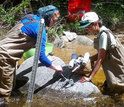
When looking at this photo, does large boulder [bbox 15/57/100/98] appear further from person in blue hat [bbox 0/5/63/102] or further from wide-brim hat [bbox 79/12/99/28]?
wide-brim hat [bbox 79/12/99/28]

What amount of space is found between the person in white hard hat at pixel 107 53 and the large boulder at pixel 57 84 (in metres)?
0.15

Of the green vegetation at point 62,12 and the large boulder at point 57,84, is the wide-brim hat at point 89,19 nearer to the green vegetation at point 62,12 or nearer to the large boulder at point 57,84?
the large boulder at point 57,84

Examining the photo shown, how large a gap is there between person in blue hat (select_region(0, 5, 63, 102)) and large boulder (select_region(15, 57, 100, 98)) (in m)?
0.28

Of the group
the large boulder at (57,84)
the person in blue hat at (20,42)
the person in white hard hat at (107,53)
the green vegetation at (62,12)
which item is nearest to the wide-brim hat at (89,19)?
the person in white hard hat at (107,53)

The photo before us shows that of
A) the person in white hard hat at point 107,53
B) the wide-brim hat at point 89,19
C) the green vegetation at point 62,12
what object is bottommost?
the green vegetation at point 62,12

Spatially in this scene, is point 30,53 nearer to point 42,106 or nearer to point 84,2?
point 42,106

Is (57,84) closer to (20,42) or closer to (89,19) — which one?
(20,42)

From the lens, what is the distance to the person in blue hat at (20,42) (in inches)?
142

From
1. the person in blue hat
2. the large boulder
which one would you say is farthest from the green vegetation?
the person in blue hat

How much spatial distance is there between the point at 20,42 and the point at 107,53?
4.30ft

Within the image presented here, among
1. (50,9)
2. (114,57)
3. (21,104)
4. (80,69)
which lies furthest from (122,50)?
(21,104)

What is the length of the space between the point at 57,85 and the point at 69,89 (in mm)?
216

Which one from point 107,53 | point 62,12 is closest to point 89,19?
point 107,53

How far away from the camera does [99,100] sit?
12.9 ft
